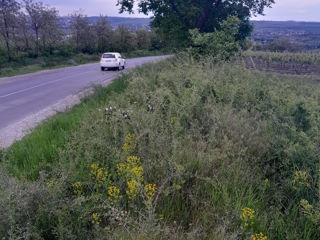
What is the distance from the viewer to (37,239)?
92.6 inches

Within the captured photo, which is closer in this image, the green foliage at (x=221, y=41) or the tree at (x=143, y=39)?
the green foliage at (x=221, y=41)

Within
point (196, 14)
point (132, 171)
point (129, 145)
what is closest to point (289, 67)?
point (196, 14)

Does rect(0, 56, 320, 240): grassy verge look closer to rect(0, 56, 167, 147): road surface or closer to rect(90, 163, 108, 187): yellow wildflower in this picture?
rect(90, 163, 108, 187): yellow wildflower

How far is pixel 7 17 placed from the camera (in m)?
25.7

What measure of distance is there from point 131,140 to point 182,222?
1.58m

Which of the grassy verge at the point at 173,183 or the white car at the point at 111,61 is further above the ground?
the white car at the point at 111,61

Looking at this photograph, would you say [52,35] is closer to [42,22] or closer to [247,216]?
[42,22]

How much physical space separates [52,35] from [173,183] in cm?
3789

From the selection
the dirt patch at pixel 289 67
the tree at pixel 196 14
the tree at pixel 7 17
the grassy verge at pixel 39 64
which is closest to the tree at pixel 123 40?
the grassy verge at pixel 39 64

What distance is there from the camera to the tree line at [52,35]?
27.4 m

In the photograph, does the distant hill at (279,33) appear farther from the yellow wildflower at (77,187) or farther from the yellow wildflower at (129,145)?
the yellow wildflower at (77,187)

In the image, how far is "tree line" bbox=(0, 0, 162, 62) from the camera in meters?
27.4

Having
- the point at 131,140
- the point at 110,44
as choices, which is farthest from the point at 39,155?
the point at 110,44

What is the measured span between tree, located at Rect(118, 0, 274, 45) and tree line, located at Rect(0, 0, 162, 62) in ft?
17.1
